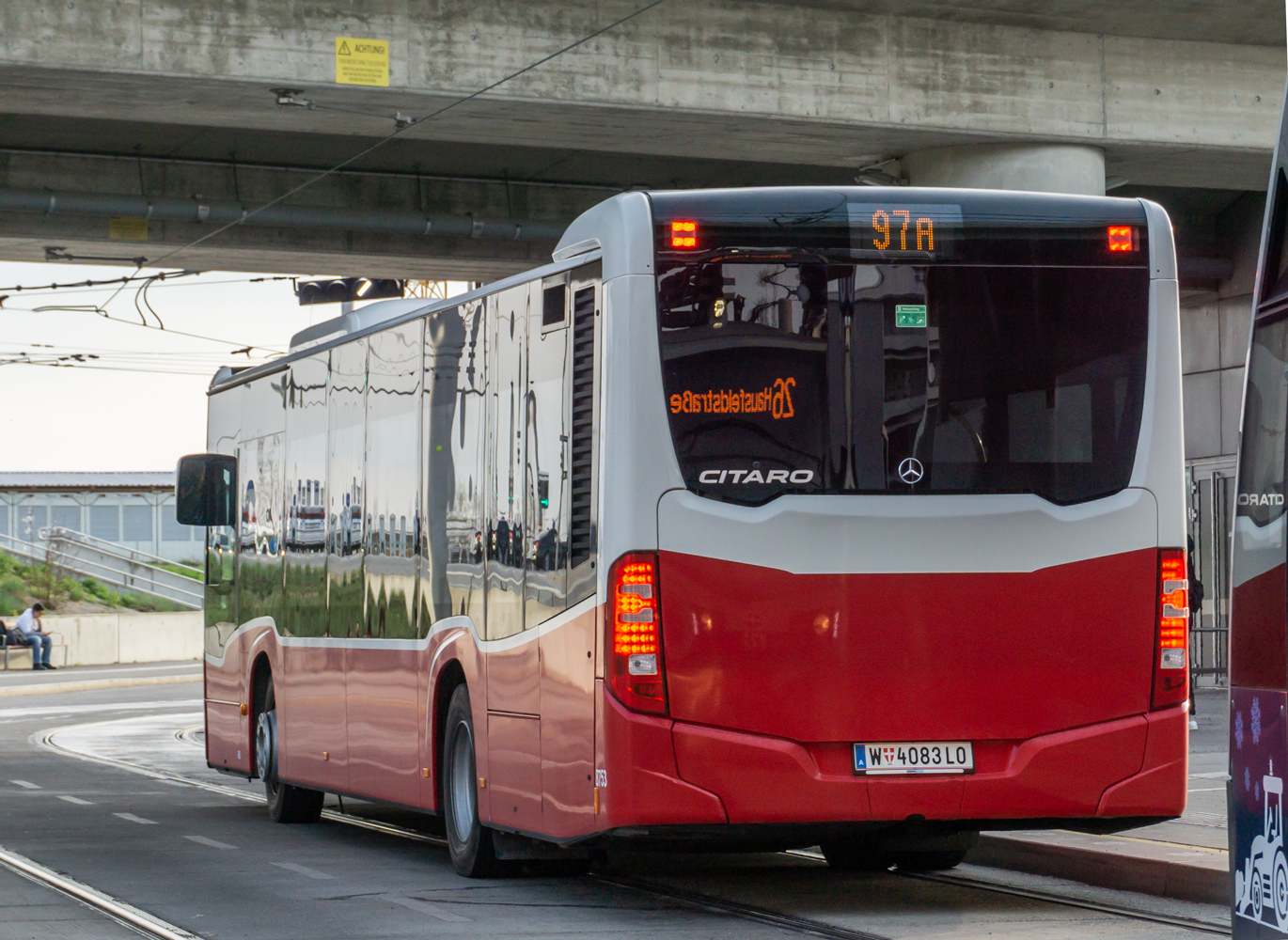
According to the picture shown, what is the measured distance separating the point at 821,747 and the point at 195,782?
465 inches

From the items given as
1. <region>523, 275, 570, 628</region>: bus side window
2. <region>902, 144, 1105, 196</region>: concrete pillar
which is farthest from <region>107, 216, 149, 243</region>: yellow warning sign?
<region>523, 275, 570, 628</region>: bus side window

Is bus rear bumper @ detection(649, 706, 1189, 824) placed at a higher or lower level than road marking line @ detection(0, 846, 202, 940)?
higher

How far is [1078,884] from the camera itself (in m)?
10.7

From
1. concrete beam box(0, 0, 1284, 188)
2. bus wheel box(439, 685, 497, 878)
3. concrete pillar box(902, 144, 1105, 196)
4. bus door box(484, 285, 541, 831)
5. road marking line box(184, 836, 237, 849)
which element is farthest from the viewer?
concrete pillar box(902, 144, 1105, 196)

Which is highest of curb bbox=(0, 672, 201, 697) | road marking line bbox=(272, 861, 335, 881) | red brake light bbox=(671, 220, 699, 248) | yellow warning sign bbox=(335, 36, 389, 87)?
yellow warning sign bbox=(335, 36, 389, 87)

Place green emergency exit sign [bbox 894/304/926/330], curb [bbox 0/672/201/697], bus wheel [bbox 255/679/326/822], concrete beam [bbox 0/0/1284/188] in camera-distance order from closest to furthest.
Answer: green emergency exit sign [bbox 894/304/926/330]
bus wheel [bbox 255/679/326/822]
concrete beam [bbox 0/0/1284/188]
curb [bbox 0/672/201/697]

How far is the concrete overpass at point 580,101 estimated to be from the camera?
15.8 metres

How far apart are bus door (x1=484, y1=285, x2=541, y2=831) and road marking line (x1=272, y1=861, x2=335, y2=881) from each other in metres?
1.47

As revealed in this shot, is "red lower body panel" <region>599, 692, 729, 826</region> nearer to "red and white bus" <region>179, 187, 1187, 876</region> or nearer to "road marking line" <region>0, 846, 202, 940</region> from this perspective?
"red and white bus" <region>179, 187, 1187, 876</region>

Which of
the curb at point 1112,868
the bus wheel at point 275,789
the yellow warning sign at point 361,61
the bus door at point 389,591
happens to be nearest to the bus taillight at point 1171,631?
the curb at point 1112,868

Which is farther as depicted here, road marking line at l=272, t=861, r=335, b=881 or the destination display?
road marking line at l=272, t=861, r=335, b=881

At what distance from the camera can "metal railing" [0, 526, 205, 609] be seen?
5478cm

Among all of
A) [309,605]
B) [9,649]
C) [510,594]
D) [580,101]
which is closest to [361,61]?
[580,101]

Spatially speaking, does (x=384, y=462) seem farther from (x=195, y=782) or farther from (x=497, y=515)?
(x=195, y=782)
